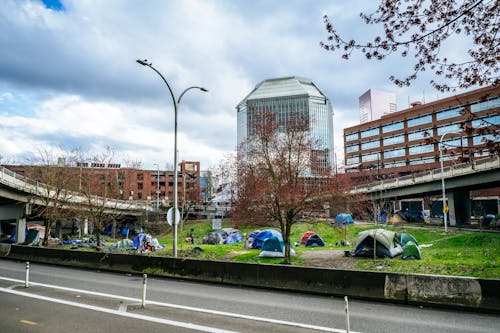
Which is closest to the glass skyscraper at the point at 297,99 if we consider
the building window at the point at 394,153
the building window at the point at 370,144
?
the building window at the point at 370,144

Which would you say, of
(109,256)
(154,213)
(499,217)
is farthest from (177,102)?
(154,213)

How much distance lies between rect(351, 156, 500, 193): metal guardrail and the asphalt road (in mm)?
21749

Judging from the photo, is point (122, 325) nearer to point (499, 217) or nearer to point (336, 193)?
point (336, 193)

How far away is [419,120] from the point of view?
86.4 metres

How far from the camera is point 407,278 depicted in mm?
11031

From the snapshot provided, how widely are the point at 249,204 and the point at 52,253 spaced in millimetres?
11651

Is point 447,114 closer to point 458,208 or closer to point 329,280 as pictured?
point 458,208

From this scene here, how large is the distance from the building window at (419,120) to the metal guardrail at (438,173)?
127 feet

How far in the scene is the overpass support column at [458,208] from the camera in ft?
154

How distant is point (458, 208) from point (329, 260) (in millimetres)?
32023

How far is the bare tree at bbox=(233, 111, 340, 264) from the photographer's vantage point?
2028 cm

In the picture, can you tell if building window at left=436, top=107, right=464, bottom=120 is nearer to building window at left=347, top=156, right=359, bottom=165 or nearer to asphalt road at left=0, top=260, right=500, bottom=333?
building window at left=347, top=156, right=359, bottom=165

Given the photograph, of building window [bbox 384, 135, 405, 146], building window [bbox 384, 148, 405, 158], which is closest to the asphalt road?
building window [bbox 384, 148, 405, 158]

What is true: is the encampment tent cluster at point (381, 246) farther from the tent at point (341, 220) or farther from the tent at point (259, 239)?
the tent at point (259, 239)
